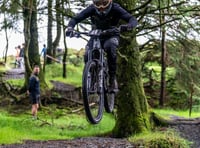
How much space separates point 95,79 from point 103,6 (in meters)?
1.00

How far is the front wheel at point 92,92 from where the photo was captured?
19.3ft

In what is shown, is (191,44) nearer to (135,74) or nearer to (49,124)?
(135,74)

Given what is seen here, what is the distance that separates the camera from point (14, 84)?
22.3m

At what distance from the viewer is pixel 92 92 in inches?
244

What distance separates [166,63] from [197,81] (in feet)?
9.42

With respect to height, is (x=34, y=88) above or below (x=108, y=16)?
below

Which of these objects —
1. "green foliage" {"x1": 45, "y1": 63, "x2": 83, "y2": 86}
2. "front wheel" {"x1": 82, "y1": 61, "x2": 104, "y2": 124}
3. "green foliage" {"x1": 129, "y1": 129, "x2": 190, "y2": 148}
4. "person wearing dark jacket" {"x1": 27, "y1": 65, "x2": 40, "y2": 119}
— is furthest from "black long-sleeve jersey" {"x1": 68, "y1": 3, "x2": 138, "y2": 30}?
"green foliage" {"x1": 45, "y1": 63, "x2": 83, "y2": 86}

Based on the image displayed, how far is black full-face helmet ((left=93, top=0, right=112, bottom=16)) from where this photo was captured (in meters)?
6.06

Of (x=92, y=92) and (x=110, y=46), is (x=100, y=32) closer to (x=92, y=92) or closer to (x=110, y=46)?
(x=110, y=46)

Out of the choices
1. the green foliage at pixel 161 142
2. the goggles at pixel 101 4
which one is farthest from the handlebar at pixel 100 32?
the green foliage at pixel 161 142

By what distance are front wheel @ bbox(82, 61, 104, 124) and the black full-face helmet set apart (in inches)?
27.0

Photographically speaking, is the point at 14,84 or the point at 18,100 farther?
the point at 14,84

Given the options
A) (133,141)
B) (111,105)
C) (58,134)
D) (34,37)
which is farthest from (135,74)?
(34,37)

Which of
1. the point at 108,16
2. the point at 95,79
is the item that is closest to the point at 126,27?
the point at 108,16
